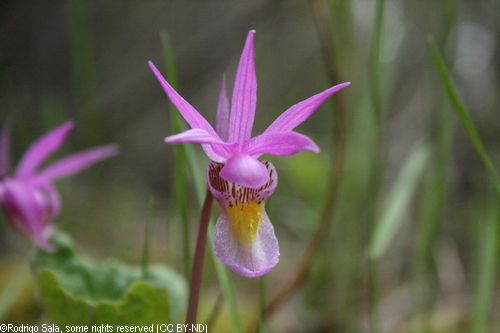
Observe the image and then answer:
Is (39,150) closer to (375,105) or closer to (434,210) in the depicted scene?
(375,105)

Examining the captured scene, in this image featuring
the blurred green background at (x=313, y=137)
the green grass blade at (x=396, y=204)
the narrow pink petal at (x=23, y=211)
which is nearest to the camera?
the narrow pink petal at (x=23, y=211)

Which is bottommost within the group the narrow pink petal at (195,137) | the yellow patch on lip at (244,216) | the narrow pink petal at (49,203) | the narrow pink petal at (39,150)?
the yellow patch on lip at (244,216)

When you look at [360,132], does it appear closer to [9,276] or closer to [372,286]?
[372,286]

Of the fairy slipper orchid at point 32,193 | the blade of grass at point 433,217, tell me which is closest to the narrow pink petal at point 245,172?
the fairy slipper orchid at point 32,193

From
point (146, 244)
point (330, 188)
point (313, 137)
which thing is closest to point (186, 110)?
point (146, 244)

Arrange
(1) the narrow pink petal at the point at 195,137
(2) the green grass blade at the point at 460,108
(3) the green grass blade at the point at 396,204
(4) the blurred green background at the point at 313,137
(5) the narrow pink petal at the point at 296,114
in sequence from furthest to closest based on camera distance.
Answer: (4) the blurred green background at the point at 313,137
(3) the green grass blade at the point at 396,204
(2) the green grass blade at the point at 460,108
(5) the narrow pink petal at the point at 296,114
(1) the narrow pink petal at the point at 195,137

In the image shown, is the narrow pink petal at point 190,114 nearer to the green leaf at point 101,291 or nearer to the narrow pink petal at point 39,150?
the green leaf at point 101,291

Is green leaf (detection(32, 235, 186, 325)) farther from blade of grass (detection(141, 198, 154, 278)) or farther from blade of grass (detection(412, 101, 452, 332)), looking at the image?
blade of grass (detection(412, 101, 452, 332))

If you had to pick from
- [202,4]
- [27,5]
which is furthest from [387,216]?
[202,4]
